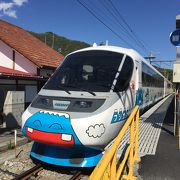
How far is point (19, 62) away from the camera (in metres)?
17.8

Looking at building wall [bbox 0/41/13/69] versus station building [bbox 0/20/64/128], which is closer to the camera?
station building [bbox 0/20/64/128]

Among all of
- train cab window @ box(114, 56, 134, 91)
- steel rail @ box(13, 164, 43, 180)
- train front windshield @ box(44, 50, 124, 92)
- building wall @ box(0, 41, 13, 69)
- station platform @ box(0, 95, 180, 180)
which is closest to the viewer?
station platform @ box(0, 95, 180, 180)

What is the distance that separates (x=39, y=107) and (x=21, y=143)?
3.42 metres

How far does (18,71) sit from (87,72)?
10.1m

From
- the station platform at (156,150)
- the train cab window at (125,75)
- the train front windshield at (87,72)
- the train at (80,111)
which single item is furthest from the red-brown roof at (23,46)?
the train at (80,111)

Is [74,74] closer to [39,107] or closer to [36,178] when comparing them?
[39,107]

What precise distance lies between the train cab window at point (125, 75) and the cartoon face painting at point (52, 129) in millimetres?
1779

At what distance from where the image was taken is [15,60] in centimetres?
1781

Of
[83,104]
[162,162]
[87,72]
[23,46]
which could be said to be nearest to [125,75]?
[87,72]

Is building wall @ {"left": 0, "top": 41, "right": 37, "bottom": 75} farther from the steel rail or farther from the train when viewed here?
the steel rail

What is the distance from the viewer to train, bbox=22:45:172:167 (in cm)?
607

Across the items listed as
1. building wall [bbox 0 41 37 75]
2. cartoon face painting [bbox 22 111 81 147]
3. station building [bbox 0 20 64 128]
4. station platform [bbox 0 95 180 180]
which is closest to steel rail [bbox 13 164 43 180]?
cartoon face painting [bbox 22 111 81 147]

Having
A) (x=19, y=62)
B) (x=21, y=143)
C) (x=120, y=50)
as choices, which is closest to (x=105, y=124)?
(x=120, y=50)

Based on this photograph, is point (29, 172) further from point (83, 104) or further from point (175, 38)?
point (175, 38)
